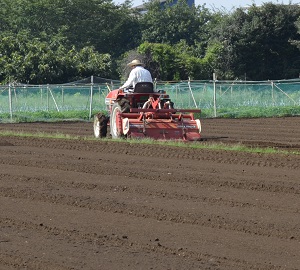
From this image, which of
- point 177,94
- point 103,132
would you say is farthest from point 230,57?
point 103,132

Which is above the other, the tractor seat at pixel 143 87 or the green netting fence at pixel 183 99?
the tractor seat at pixel 143 87

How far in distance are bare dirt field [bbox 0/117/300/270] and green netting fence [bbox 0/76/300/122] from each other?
15.3m

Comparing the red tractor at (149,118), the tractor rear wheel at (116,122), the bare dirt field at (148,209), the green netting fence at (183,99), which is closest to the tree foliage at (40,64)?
the green netting fence at (183,99)

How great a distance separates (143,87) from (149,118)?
75 cm

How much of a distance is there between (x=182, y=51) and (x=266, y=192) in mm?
44155

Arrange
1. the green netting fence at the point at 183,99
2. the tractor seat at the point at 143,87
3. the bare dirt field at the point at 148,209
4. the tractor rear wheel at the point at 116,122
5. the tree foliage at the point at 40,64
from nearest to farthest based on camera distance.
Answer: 1. the bare dirt field at the point at 148,209
2. the tractor seat at the point at 143,87
3. the tractor rear wheel at the point at 116,122
4. the green netting fence at the point at 183,99
5. the tree foliage at the point at 40,64

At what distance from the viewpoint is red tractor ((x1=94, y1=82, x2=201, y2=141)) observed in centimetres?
1791

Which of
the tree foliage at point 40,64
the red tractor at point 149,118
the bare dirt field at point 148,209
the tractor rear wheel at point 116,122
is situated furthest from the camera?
the tree foliage at point 40,64

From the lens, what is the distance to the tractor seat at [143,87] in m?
18.2

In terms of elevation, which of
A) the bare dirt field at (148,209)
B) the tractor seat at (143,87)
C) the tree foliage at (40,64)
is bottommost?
the bare dirt field at (148,209)

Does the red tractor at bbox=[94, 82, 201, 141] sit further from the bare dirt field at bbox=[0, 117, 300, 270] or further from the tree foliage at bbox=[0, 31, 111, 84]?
the tree foliage at bbox=[0, 31, 111, 84]

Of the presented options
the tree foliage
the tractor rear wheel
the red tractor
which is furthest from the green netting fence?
the red tractor

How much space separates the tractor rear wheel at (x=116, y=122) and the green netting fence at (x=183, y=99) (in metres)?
10.7

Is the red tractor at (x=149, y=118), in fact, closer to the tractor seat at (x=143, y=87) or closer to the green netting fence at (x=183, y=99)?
the tractor seat at (x=143, y=87)
